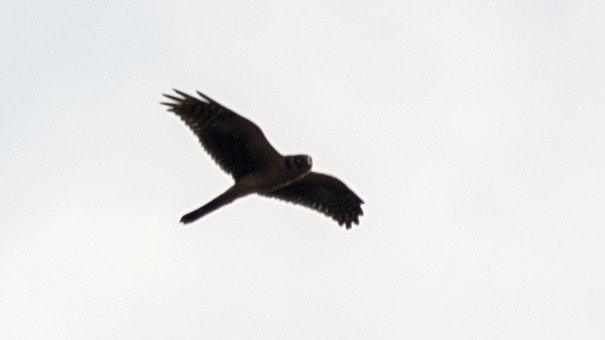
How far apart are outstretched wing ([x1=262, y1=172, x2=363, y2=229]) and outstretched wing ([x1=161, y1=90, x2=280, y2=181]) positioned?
109 cm

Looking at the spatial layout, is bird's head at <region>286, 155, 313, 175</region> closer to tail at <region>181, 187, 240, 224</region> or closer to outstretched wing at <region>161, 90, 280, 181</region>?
outstretched wing at <region>161, 90, 280, 181</region>

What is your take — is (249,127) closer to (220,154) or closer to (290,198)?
(220,154)

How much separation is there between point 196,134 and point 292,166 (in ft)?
5.27

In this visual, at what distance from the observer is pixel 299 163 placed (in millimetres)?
18484

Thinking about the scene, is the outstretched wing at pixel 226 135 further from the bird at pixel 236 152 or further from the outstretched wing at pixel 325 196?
the outstretched wing at pixel 325 196

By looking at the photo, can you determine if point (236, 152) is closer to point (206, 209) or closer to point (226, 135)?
point (226, 135)

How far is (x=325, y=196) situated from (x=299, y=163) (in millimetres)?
1973

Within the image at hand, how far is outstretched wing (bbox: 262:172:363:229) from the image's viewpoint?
1994 cm

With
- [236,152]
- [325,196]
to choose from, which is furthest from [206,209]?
[325,196]

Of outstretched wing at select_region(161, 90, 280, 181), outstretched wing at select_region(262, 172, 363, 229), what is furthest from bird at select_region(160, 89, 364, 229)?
outstretched wing at select_region(262, 172, 363, 229)

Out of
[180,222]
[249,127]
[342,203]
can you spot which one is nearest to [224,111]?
[249,127]

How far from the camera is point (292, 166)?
18516mm

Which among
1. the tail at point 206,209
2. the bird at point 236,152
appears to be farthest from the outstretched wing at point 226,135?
the tail at point 206,209

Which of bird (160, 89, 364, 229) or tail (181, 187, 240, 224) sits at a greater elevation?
bird (160, 89, 364, 229)
